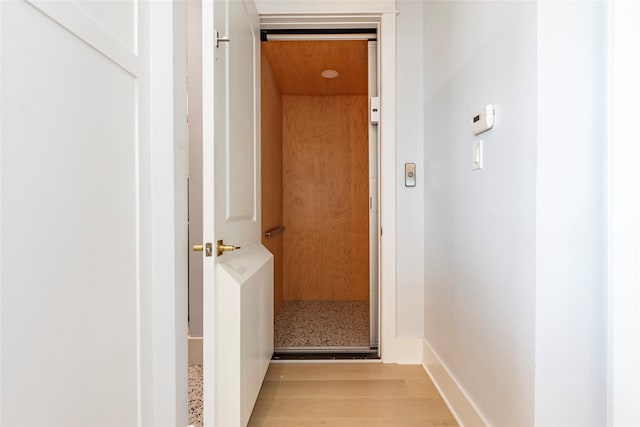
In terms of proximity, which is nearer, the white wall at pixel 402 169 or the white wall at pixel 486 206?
the white wall at pixel 486 206

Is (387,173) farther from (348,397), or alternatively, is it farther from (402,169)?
(348,397)

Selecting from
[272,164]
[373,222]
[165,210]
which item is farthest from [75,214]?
[272,164]

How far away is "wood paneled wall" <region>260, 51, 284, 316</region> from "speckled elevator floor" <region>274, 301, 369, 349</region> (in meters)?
0.21

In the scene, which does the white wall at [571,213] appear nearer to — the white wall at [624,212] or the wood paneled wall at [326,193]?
the white wall at [624,212]

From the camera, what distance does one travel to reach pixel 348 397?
176 centimetres

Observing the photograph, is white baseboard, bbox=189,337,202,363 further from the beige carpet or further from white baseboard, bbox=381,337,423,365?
white baseboard, bbox=381,337,423,365

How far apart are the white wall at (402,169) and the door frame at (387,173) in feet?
0.11

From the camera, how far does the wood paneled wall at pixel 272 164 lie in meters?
2.61

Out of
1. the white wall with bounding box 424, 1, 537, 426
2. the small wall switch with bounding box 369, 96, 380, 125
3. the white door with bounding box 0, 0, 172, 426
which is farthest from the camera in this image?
the small wall switch with bounding box 369, 96, 380, 125

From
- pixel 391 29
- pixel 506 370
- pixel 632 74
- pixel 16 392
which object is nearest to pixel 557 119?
pixel 632 74

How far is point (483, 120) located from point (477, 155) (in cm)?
14

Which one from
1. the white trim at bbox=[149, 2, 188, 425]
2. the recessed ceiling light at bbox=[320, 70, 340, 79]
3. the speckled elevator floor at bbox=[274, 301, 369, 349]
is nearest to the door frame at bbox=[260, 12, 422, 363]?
the speckled elevator floor at bbox=[274, 301, 369, 349]

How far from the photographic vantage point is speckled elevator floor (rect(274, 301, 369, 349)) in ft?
8.22

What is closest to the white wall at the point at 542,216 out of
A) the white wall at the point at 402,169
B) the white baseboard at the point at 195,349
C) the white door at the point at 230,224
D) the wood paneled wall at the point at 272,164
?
the white wall at the point at 402,169
